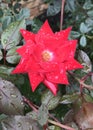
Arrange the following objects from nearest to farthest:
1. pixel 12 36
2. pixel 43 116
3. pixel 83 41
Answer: pixel 43 116 → pixel 12 36 → pixel 83 41

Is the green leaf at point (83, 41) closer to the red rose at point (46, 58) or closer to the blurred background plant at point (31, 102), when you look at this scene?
the blurred background plant at point (31, 102)

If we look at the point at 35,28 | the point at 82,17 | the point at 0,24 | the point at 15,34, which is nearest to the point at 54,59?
the point at 15,34

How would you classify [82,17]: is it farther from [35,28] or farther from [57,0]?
[35,28]

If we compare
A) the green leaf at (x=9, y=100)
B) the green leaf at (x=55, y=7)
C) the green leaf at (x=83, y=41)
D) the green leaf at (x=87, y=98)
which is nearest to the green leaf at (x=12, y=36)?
the green leaf at (x=9, y=100)

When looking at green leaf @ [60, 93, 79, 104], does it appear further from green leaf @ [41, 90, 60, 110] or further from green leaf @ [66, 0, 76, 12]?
green leaf @ [66, 0, 76, 12]

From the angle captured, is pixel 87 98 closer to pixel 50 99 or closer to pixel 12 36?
pixel 50 99

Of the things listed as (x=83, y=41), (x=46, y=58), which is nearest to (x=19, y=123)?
(x=46, y=58)
